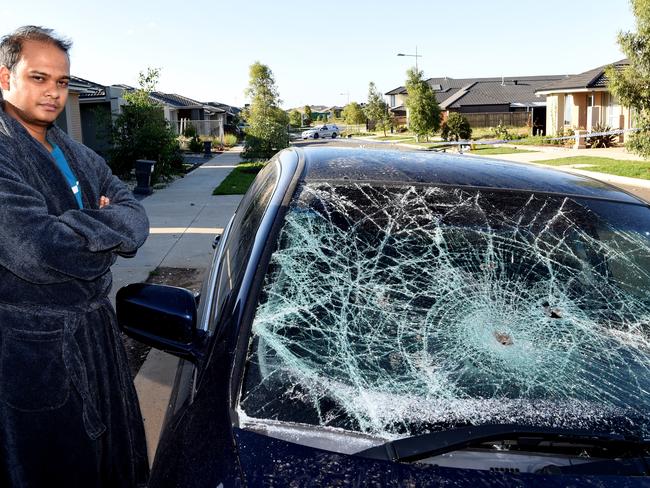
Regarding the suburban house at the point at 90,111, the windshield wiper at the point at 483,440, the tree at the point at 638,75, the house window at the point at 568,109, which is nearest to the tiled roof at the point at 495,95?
the house window at the point at 568,109

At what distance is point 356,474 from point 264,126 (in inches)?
885

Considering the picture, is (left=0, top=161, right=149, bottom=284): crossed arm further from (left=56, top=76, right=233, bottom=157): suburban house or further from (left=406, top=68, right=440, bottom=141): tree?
(left=406, top=68, right=440, bottom=141): tree

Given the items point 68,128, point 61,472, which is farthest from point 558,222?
point 68,128

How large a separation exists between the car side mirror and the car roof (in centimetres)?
69

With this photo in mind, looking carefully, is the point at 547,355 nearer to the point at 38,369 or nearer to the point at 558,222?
the point at 558,222

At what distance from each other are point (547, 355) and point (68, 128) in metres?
16.9

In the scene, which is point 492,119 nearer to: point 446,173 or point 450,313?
point 446,173

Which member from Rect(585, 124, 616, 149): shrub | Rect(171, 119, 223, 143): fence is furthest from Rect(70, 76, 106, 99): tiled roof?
Rect(171, 119, 223, 143): fence

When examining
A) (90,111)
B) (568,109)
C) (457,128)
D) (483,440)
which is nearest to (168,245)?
(483,440)

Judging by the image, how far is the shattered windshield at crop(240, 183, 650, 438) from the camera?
1552mm

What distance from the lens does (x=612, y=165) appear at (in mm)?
17781

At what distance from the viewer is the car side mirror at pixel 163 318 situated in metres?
1.81

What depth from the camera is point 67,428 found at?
1.89m

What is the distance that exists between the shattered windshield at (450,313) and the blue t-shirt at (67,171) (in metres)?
0.70
